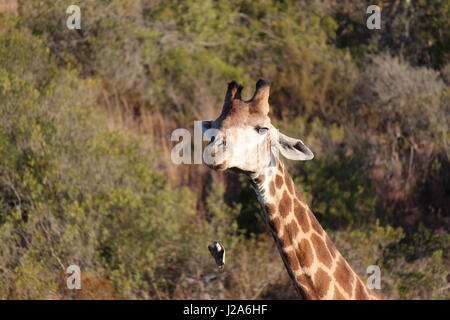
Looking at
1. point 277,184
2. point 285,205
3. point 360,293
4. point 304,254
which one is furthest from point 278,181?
point 360,293

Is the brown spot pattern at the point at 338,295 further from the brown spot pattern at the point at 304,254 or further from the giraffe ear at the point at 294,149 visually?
the giraffe ear at the point at 294,149

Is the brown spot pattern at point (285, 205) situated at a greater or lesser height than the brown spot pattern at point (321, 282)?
greater

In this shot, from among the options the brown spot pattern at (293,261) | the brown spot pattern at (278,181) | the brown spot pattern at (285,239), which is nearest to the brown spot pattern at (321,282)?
the brown spot pattern at (293,261)

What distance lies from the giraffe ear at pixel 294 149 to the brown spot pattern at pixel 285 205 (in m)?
0.27

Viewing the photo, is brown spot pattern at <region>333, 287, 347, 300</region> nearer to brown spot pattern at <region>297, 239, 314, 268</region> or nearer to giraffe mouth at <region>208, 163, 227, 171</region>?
brown spot pattern at <region>297, 239, 314, 268</region>

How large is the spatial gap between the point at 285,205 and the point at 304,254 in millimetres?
264

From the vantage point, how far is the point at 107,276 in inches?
340

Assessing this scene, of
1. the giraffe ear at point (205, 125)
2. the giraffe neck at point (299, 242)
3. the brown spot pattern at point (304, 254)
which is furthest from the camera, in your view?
the brown spot pattern at point (304, 254)

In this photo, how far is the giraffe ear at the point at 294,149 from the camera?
13.8 ft

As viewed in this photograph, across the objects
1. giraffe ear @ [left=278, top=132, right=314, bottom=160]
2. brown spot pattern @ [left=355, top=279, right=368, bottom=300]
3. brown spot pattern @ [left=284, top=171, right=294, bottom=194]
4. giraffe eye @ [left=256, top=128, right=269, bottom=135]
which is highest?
giraffe eye @ [left=256, top=128, right=269, bottom=135]

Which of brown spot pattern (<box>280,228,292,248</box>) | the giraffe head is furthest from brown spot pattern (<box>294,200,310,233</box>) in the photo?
the giraffe head

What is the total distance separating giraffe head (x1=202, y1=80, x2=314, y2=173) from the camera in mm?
4113

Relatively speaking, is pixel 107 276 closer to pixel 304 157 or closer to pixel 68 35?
pixel 304 157

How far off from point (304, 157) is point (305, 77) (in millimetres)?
9969
